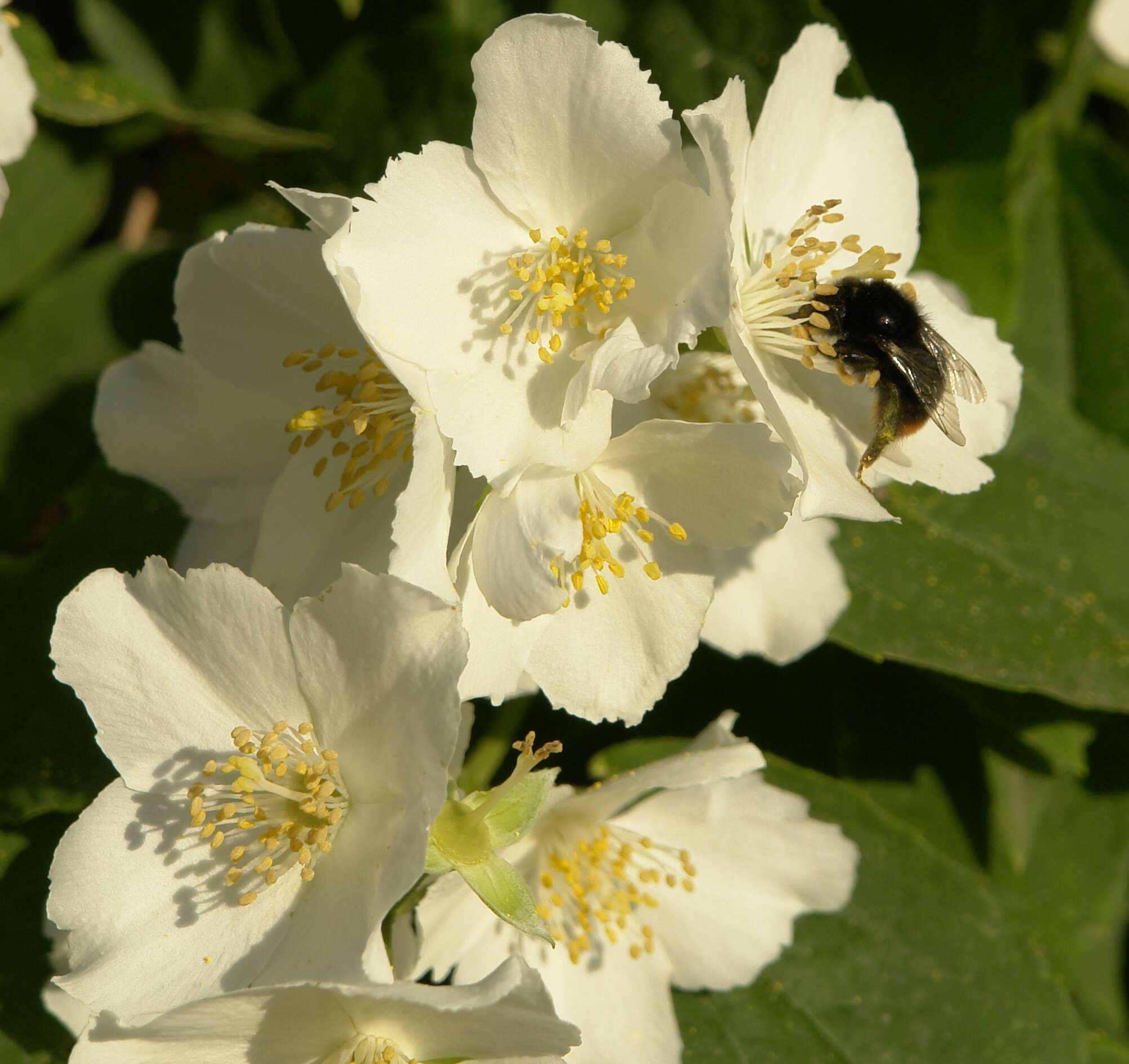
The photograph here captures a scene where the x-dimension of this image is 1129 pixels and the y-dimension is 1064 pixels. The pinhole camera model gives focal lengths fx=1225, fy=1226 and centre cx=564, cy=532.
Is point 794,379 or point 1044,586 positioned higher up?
point 794,379

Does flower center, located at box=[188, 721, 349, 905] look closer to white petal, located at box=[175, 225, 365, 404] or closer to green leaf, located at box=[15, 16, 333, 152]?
white petal, located at box=[175, 225, 365, 404]

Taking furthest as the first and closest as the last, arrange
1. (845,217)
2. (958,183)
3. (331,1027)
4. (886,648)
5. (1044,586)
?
(958,183), (1044,586), (886,648), (845,217), (331,1027)

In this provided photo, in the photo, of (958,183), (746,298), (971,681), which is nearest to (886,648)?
(971,681)

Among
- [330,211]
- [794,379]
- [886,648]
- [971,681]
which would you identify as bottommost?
[971,681]

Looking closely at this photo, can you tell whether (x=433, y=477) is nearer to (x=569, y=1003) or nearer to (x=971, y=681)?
(x=569, y=1003)

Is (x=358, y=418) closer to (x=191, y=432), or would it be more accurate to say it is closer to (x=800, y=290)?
(x=191, y=432)

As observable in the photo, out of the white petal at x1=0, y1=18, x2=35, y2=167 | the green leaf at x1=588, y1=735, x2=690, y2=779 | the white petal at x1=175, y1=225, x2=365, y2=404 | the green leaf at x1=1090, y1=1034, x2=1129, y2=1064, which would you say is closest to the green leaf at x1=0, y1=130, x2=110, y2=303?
the white petal at x1=0, y1=18, x2=35, y2=167

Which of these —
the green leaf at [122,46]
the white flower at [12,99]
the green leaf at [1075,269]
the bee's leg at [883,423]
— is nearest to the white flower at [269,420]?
the white flower at [12,99]

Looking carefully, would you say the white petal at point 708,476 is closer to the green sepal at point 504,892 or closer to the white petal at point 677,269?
the white petal at point 677,269
